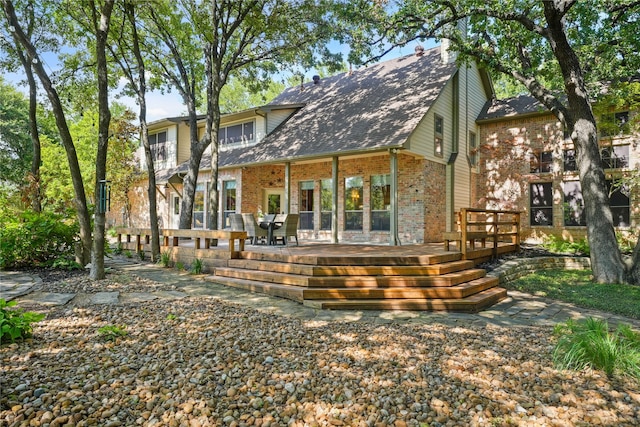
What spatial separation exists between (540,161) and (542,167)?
23 cm

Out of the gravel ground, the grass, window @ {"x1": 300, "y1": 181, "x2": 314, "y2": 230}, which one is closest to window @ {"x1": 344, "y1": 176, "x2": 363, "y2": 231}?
window @ {"x1": 300, "y1": 181, "x2": 314, "y2": 230}

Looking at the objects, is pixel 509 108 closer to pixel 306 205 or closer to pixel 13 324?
pixel 306 205

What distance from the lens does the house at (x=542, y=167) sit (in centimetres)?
1173

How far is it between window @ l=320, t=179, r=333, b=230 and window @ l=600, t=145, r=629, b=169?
8.94m

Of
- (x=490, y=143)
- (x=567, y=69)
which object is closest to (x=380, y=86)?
(x=490, y=143)

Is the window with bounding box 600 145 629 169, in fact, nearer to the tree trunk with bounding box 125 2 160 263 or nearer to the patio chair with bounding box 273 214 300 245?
the patio chair with bounding box 273 214 300 245

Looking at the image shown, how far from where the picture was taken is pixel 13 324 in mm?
3312

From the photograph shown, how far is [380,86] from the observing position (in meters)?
13.4

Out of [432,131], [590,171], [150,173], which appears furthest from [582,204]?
[150,173]

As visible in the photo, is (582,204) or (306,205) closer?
(582,204)

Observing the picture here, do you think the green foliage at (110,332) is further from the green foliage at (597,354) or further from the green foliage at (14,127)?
the green foliage at (14,127)

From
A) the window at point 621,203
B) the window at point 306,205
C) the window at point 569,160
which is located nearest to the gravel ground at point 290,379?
the window at point 306,205

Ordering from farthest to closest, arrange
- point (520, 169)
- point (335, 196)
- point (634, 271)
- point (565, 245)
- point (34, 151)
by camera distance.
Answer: point (520, 169) < point (565, 245) < point (335, 196) < point (34, 151) < point (634, 271)

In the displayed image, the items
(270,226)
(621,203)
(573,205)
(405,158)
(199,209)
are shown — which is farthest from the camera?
(199,209)
